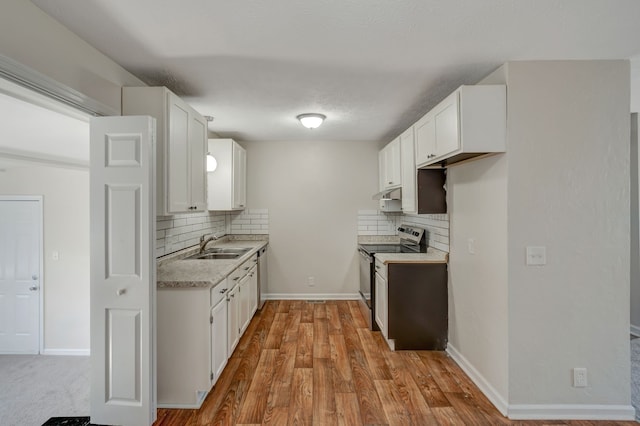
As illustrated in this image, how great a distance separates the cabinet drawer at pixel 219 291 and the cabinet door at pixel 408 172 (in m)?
2.00

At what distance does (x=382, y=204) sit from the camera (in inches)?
175

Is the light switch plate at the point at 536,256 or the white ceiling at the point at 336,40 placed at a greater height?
the white ceiling at the point at 336,40

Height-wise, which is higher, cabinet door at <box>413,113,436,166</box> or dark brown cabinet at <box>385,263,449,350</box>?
cabinet door at <box>413,113,436,166</box>

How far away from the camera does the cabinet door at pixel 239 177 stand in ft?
13.5

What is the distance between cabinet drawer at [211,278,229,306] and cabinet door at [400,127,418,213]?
200cm

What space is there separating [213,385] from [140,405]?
1.83ft

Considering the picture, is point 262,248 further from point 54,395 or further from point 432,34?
point 432,34

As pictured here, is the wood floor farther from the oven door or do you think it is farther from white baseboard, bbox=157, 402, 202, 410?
the oven door

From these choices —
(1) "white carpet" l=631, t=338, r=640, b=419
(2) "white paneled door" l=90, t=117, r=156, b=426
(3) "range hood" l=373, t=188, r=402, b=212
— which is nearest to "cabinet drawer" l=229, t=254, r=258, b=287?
(2) "white paneled door" l=90, t=117, r=156, b=426

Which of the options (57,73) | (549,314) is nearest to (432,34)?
(549,314)

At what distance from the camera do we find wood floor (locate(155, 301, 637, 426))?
212cm

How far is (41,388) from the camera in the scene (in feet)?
9.65

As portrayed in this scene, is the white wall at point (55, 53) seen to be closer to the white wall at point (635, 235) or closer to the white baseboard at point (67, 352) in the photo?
the white baseboard at point (67, 352)

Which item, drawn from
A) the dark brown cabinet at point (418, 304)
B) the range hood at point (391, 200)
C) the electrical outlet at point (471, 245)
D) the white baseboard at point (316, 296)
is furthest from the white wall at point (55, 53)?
the white baseboard at point (316, 296)
